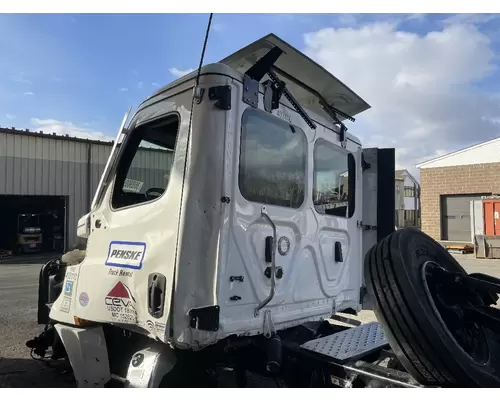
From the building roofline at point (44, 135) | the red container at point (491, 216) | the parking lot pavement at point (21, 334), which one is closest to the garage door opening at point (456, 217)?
the red container at point (491, 216)

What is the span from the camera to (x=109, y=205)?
318 cm

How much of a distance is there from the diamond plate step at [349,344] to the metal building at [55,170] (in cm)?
1714

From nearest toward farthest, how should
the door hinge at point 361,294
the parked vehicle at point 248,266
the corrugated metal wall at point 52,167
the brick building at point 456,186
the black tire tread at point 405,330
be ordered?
the black tire tread at point 405,330
the parked vehicle at point 248,266
the door hinge at point 361,294
the brick building at point 456,186
the corrugated metal wall at point 52,167

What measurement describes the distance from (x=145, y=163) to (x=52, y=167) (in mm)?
18456

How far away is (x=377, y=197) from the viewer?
410 centimetres

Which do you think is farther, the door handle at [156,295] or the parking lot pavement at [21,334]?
the parking lot pavement at [21,334]

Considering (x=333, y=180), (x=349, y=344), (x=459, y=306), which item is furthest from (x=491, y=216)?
(x=459, y=306)

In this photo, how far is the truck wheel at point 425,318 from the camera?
2.11 metres

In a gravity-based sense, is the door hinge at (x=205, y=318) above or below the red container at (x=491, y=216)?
below

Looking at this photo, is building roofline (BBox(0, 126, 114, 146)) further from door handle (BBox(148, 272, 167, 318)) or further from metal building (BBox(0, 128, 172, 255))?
door handle (BBox(148, 272, 167, 318))

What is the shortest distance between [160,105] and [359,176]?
1998 millimetres

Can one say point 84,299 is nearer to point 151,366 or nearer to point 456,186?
point 151,366

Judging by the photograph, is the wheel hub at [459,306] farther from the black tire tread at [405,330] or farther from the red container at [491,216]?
the red container at [491,216]

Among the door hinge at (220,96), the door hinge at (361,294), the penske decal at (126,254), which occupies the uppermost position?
the door hinge at (220,96)
